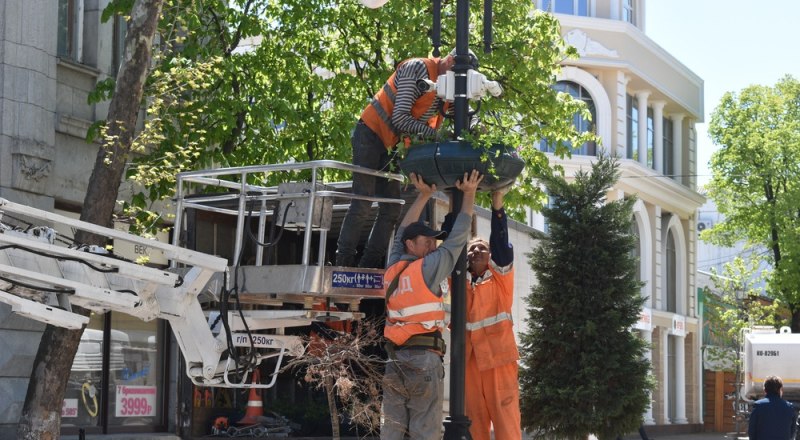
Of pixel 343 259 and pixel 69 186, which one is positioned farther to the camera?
pixel 69 186

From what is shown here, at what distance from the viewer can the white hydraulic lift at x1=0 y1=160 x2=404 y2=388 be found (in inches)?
307

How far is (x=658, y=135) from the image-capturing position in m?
43.9

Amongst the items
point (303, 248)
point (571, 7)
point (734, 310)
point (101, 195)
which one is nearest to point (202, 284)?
point (303, 248)

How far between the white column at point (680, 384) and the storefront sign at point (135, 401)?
30.1 m

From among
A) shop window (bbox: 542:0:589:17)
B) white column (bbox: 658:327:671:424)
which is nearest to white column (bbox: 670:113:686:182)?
white column (bbox: 658:327:671:424)

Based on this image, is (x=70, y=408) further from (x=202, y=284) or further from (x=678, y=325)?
(x=678, y=325)

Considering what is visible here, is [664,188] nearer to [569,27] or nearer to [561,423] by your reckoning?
[569,27]

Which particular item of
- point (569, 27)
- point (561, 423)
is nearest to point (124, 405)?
point (561, 423)

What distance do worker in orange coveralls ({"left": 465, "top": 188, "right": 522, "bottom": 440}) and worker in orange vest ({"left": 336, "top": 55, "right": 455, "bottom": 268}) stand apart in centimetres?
76

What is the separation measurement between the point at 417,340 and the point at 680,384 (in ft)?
125

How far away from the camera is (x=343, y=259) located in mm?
10102

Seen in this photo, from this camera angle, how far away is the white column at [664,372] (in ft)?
141

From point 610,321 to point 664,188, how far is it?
32755mm

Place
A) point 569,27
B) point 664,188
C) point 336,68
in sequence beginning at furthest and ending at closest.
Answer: point 664,188 < point 569,27 < point 336,68
